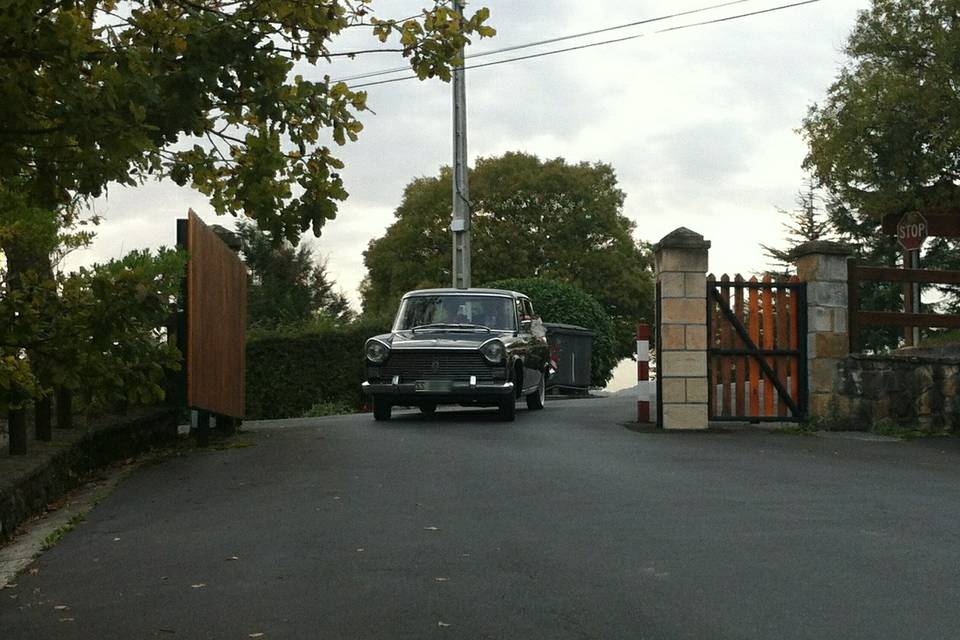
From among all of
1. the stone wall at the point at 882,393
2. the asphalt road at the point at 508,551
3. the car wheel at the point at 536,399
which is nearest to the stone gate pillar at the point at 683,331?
the stone wall at the point at 882,393

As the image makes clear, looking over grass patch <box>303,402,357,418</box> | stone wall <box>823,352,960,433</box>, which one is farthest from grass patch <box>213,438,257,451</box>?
grass patch <box>303,402,357,418</box>

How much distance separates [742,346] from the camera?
15.1 meters

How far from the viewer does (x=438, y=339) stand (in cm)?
1636

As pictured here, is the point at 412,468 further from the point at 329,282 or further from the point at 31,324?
the point at 329,282

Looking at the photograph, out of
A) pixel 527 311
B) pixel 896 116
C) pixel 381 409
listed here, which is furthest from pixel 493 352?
pixel 896 116

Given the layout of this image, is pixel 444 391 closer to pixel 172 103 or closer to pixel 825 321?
pixel 825 321

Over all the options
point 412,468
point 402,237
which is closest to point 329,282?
point 402,237

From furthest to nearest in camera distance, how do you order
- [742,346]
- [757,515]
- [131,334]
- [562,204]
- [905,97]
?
[562,204]
[905,97]
[742,346]
[757,515]
[131,334]

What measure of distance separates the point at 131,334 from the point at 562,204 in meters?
53.9

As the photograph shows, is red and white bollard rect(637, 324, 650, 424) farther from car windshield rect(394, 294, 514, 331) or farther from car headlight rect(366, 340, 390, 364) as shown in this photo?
car headlight rect(366, 340, 390, 364)

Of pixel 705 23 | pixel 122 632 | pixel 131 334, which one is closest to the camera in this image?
pixel 122 632

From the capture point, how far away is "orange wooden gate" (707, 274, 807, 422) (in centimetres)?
1493

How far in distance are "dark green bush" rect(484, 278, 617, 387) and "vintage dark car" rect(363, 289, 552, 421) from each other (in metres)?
14.5

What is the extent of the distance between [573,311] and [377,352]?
16.6 m
